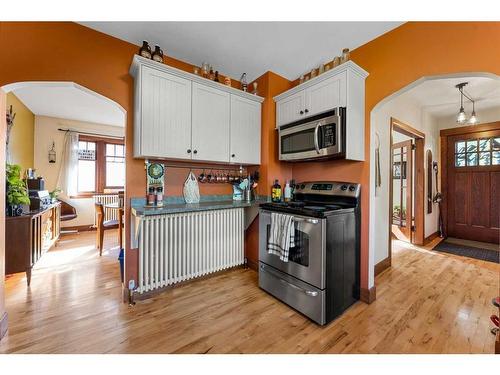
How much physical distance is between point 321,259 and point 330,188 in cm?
83

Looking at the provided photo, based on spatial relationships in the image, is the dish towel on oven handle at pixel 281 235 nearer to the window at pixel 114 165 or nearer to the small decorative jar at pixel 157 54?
the small decorative jar at pixel 157 54

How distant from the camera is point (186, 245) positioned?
88.4 inches

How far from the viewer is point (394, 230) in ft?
13.9

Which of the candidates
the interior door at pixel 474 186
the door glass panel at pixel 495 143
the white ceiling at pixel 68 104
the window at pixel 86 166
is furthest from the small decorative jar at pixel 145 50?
the door glass panel at pixel 495 143

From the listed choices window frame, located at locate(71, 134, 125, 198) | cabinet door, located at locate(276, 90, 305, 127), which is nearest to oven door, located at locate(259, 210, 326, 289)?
cabinet door, located at locate(276, 90, 305, 127)

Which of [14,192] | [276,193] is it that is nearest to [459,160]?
[276,193]

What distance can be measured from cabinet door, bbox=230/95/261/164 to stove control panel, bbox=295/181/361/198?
2.15 feet

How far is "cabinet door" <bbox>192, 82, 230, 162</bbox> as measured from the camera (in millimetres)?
2201

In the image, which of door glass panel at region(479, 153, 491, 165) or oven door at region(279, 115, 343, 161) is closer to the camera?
oven door at region(279, 115, 343, 161)

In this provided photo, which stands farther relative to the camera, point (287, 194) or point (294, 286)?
point (287, 194)

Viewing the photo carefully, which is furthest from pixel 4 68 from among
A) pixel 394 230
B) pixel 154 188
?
pixel 394 230

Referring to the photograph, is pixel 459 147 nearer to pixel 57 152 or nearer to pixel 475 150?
pixel 475 150

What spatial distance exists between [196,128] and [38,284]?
8.13 ft

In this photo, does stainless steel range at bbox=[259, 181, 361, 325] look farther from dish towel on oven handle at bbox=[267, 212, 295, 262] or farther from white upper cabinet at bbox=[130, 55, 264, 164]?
white upper cabinet at bbox=[130, 55, 264, 164]
